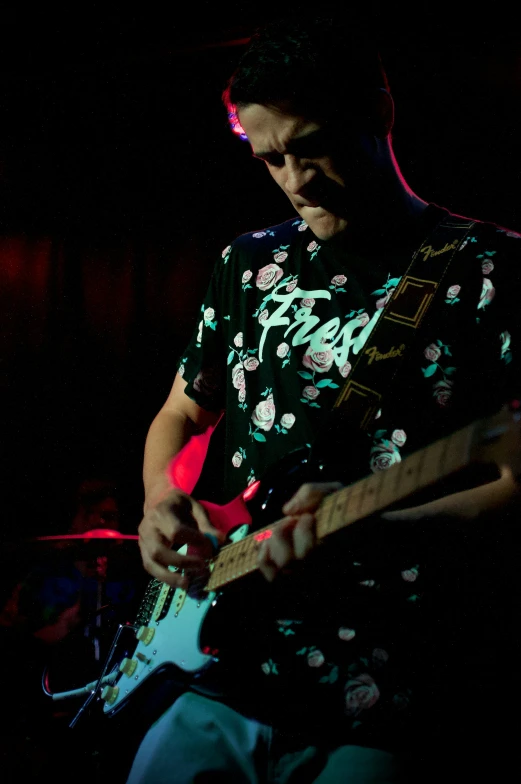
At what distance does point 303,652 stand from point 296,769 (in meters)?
0.23

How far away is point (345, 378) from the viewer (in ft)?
5.03

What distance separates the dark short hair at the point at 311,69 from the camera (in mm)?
1566

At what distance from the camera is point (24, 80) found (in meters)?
3.77

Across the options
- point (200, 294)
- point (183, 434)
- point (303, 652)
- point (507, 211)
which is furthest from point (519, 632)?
point (200, 294)

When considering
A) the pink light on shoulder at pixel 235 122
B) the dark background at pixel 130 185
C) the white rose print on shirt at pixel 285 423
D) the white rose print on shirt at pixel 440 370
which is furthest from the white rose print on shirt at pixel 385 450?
the dark background at pixel 130 185

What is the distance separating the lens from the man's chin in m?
→ 1.65

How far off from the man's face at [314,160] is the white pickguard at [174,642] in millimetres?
924

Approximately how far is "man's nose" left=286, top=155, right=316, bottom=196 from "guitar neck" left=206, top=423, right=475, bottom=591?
91 centimetres

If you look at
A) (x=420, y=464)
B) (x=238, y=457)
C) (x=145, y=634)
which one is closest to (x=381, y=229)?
(x=238, y=457)

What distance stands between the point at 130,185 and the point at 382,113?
2.87 metres

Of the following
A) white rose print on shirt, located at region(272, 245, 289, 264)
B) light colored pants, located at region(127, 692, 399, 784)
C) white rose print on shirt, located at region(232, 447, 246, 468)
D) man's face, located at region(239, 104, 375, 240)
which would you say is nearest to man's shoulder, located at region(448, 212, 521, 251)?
man's face, located at region(239, 104, 375, 240)

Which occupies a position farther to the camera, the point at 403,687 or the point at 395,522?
the point at 403,687

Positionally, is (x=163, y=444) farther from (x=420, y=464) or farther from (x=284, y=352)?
(x=420, y=464)

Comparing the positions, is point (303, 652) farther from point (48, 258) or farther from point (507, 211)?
point (48, 258)
